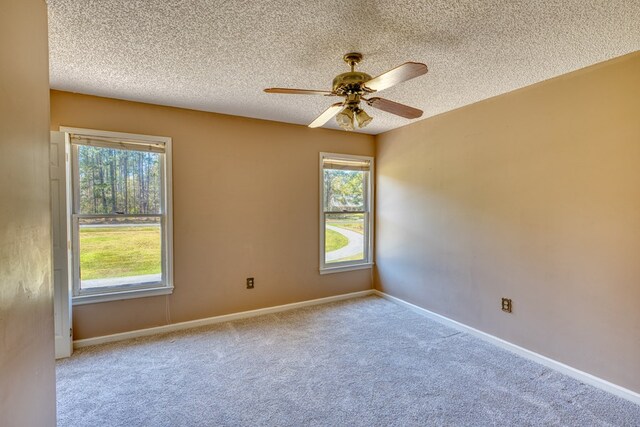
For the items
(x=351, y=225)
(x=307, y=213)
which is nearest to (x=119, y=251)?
(x=307, y=213)

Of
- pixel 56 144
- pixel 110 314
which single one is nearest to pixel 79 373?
pixel 110 314

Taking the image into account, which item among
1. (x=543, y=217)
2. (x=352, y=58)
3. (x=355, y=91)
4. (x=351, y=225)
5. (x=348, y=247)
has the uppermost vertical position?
(x=352, y=58)

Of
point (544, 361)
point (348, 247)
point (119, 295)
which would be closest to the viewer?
point (544, 361)

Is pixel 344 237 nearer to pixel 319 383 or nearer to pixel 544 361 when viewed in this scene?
pixel 319 383

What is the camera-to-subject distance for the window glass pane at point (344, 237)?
434 centimetres

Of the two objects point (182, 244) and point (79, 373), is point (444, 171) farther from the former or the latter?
point (79, 373)

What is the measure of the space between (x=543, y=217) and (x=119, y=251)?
3.96 meters

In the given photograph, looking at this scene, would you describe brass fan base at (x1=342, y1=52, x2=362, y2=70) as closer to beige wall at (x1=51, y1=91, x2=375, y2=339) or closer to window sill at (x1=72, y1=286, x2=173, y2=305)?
beige wall at (x1=51, y1=91, x2=375, y2=339)

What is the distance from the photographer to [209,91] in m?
2.86

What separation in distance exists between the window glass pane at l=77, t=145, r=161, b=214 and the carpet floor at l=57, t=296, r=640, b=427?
1334 millimetres

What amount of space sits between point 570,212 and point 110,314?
419 cm

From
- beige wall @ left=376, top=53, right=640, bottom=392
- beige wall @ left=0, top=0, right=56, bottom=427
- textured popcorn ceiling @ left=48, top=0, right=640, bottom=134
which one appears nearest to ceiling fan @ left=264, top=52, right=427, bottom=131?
textured popcorn ceiling @ left=48, top=0, right=640, bottom=134

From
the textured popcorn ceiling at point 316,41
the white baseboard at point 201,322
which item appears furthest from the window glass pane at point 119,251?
the textured popcorn ceiling at point 316,41

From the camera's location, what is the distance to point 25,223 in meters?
1.34
